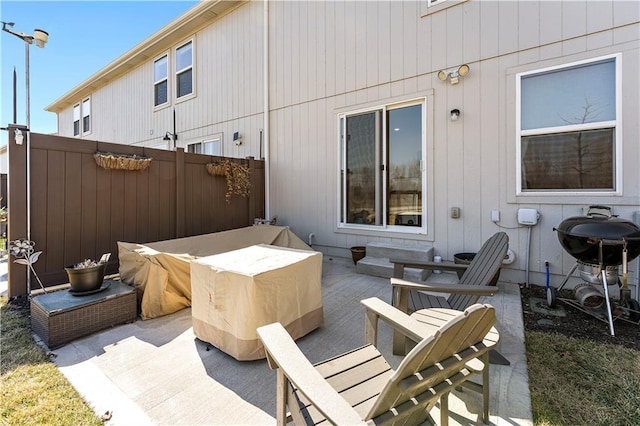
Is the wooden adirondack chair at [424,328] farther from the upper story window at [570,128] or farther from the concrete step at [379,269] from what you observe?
the upper story window at [570,128]

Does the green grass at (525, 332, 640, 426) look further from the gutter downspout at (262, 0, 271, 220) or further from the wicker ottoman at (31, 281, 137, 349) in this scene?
the gutter downspout at (262, 0, 271, 220)

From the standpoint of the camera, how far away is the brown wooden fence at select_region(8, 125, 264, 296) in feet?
11.3

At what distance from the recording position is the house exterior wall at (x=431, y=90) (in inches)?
142

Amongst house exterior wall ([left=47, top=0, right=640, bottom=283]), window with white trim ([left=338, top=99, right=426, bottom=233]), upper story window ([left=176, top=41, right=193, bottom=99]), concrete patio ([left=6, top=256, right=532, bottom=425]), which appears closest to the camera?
concrete patio ([left=6, top=256, right=532, bottom=425])

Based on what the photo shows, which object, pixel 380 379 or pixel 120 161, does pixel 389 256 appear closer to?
pixel 380 379

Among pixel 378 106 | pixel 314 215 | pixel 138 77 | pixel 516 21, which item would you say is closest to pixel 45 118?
pixel 138 77

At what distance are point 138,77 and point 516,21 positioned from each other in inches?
409

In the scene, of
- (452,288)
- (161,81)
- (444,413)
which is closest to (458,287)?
(452,288)

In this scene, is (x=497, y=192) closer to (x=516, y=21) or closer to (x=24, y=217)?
(x=516, y=21)

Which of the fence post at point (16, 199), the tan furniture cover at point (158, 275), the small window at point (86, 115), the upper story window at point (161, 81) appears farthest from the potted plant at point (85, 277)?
the small window at point (86, 115)

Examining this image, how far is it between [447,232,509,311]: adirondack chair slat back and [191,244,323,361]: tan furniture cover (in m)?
1.25

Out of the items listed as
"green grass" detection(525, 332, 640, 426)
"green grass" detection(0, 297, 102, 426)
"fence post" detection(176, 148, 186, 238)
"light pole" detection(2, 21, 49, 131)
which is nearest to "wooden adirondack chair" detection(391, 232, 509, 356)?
"green grass" detection(525, 332, 640, 426)

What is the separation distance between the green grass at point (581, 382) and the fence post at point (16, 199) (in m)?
5.09

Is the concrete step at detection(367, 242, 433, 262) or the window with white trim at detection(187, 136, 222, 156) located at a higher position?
the window with white trim at detection(187, 136, 222, 156)
